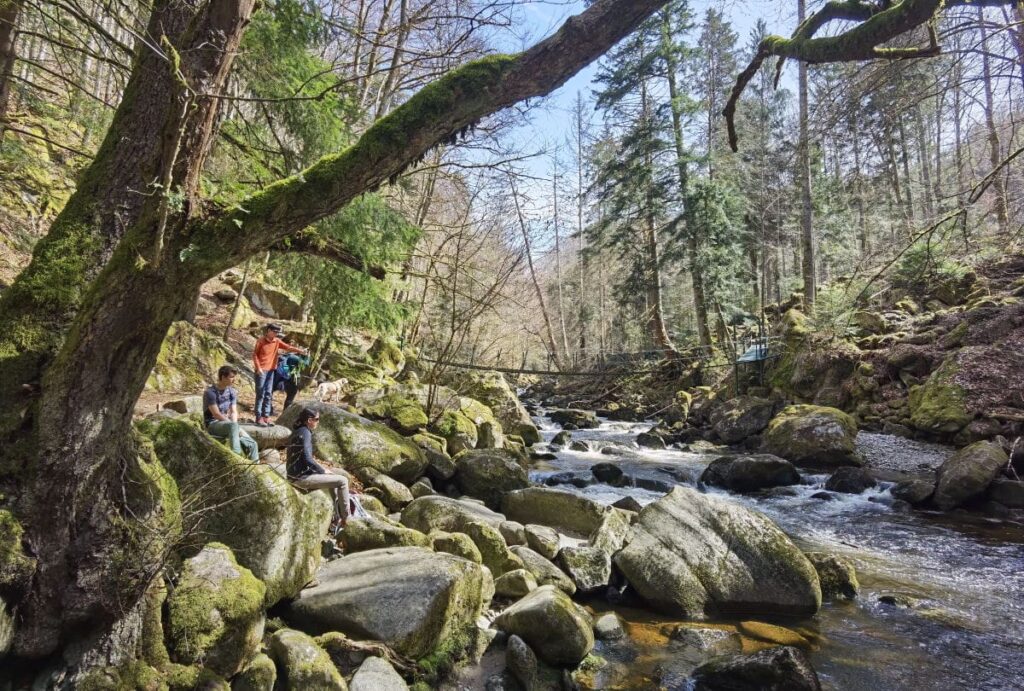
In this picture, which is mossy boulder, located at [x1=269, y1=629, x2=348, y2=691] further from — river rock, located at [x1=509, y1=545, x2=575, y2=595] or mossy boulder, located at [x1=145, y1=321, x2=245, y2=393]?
mossy boulder, located at [x1=145, y1=321, x2=245, y2=393]

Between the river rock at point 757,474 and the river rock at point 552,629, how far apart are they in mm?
6498

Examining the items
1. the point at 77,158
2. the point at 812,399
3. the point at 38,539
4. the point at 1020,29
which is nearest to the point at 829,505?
the point at 812,399

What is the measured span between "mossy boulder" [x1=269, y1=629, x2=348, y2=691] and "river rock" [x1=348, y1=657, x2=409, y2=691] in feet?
0.29

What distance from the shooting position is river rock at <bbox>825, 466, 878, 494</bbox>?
9.45 m

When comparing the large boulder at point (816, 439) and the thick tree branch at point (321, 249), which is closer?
the thick tree branch at point (321, 249)

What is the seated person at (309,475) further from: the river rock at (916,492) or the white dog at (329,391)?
the river rock at (916,492)

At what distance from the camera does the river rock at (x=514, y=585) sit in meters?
5.25

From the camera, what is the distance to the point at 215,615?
3273mm

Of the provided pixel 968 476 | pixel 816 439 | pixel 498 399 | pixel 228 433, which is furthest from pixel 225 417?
pixel 816 439

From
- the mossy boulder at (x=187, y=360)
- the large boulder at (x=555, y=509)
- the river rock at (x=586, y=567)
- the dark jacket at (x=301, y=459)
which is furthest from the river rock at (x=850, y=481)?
the mossy boulder at (x=187, y=360)

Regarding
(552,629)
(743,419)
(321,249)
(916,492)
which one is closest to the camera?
(321,249)

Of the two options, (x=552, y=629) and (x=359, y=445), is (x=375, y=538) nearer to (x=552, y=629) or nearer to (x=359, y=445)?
(x=552, y=629)

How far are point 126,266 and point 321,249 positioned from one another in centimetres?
91

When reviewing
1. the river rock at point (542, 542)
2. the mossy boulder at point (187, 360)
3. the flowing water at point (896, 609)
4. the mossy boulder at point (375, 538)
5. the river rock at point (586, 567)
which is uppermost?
the mossy boulder at point (187, 360)
